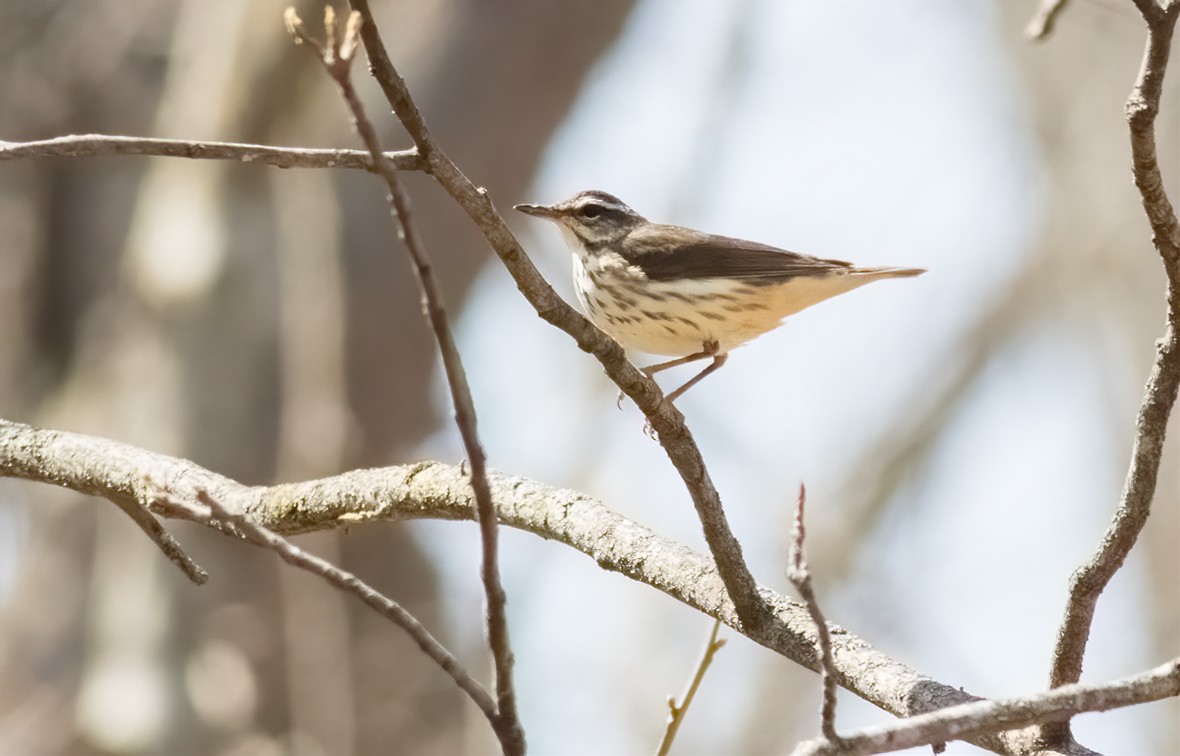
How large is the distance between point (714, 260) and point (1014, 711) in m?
3.26

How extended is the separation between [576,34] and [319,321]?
297cm

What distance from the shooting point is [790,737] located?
10.9 meters

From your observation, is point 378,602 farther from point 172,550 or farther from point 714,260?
point 714,260

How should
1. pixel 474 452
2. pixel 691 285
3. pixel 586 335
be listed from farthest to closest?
pixel 691 285, pixel 586 335, pixel 474 452

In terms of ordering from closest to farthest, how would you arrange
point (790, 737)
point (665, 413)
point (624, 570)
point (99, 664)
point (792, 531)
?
point (792, 531) < point (665, 413) < point (624, 570) < point (99, 664) < point (790, 737)

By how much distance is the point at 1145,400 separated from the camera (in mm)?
2375

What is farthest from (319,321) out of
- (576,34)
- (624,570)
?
(624,570)

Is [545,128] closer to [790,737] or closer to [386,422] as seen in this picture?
[386,422]

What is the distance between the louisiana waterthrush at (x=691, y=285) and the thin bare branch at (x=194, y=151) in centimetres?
218

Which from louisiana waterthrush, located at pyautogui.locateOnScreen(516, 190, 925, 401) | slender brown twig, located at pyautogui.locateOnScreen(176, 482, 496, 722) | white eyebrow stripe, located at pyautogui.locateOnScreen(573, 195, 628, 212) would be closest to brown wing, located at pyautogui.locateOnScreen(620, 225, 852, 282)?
louisiana waterthrush, located at pyautogui.locateOnScreen(516, 190, 925, 401)

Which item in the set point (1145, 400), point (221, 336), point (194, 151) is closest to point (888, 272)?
point (1145, 400)

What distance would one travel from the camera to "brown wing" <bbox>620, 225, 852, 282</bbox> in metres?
5.02

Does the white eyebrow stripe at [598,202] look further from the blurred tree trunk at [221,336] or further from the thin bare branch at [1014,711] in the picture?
the thin bare branch at [1014,711]

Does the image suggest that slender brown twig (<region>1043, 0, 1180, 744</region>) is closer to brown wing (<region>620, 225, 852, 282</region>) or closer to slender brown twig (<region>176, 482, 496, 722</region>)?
slender brown twig (<region>176, 482, 496, 722</region>)
